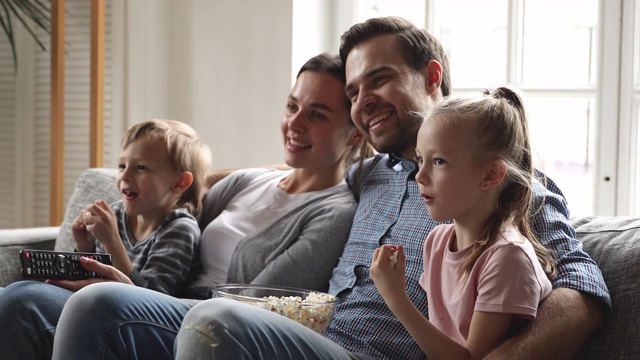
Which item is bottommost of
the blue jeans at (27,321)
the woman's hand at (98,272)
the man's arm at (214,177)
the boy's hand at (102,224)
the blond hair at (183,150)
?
the blue jeans at (27,321)

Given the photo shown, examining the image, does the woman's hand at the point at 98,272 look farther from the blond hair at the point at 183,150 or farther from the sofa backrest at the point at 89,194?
the sofa backrest at the point at 89,194

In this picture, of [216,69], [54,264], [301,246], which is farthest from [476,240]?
[216,69]

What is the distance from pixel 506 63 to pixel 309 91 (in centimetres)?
98

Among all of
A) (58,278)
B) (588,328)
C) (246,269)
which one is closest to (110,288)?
(58,278)

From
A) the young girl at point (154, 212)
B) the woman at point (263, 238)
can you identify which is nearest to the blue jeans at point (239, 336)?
the woman at point (263, 238)

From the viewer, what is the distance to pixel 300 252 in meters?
1.92

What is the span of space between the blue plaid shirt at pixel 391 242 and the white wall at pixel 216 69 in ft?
3.52

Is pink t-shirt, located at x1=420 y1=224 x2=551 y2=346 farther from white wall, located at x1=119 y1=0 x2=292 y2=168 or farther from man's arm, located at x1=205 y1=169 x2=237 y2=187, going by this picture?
white wall, located at x1=119 y1=0 x2=292 y2=168

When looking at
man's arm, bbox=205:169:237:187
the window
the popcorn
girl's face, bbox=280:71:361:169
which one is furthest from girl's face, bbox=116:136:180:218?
the window

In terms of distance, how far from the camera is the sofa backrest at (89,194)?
2385mm

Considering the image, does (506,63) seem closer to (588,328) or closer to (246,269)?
(246,269)

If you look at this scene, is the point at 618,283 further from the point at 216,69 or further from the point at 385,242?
the point at 216,69

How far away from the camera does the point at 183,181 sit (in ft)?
7.10

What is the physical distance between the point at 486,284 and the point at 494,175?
202 millimetres
